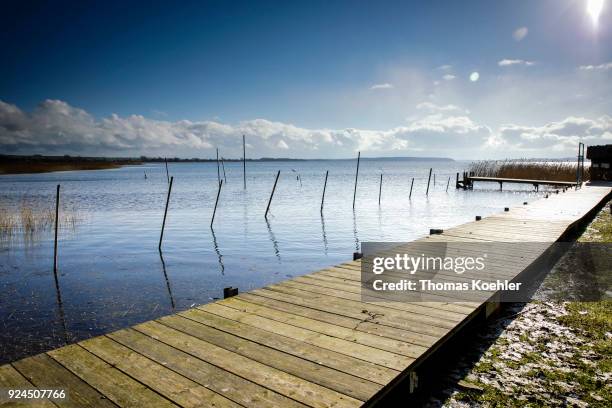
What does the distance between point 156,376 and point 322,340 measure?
1.67 meters

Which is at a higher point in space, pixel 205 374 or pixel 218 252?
pixel 205 374

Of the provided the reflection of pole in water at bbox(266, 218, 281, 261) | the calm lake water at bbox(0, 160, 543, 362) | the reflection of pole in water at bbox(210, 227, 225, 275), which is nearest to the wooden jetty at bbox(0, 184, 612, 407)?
the calm lake water at bbox(0, 160, 543, 362)

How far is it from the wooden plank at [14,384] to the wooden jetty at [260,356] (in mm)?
12

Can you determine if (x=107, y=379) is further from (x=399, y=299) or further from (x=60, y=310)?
(x=60, y=310)

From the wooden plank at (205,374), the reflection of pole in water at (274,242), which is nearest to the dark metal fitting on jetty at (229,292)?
the wooden plank at (205,374)

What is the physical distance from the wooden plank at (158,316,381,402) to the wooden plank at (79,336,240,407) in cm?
65

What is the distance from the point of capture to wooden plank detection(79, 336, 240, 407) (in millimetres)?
3000

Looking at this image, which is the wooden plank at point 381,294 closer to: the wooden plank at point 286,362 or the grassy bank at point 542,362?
Answer: the grassy bank at point 542,362

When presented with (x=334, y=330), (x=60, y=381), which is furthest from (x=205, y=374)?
(x=334, y=330)

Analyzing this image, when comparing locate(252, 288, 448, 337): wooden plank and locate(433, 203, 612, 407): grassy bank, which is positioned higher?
locate(252, 288, 448, 337): wooden plank

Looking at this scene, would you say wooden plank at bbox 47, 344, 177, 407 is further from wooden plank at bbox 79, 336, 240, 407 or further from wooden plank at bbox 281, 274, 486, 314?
wooden plank at bbox 281, 274, 486, 314

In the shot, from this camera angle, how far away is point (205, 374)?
340cm

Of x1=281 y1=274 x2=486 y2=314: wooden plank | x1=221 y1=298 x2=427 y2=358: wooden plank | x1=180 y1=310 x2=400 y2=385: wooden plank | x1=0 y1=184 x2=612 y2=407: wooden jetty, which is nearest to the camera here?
x1=0 y1=184 x2=612 y2=407: wooden jetty

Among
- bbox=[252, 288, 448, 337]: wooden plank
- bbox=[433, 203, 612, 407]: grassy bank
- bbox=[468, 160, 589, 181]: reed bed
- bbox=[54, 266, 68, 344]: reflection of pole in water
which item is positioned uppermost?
bbox=[468, 160, 589, 181]: reed bed
